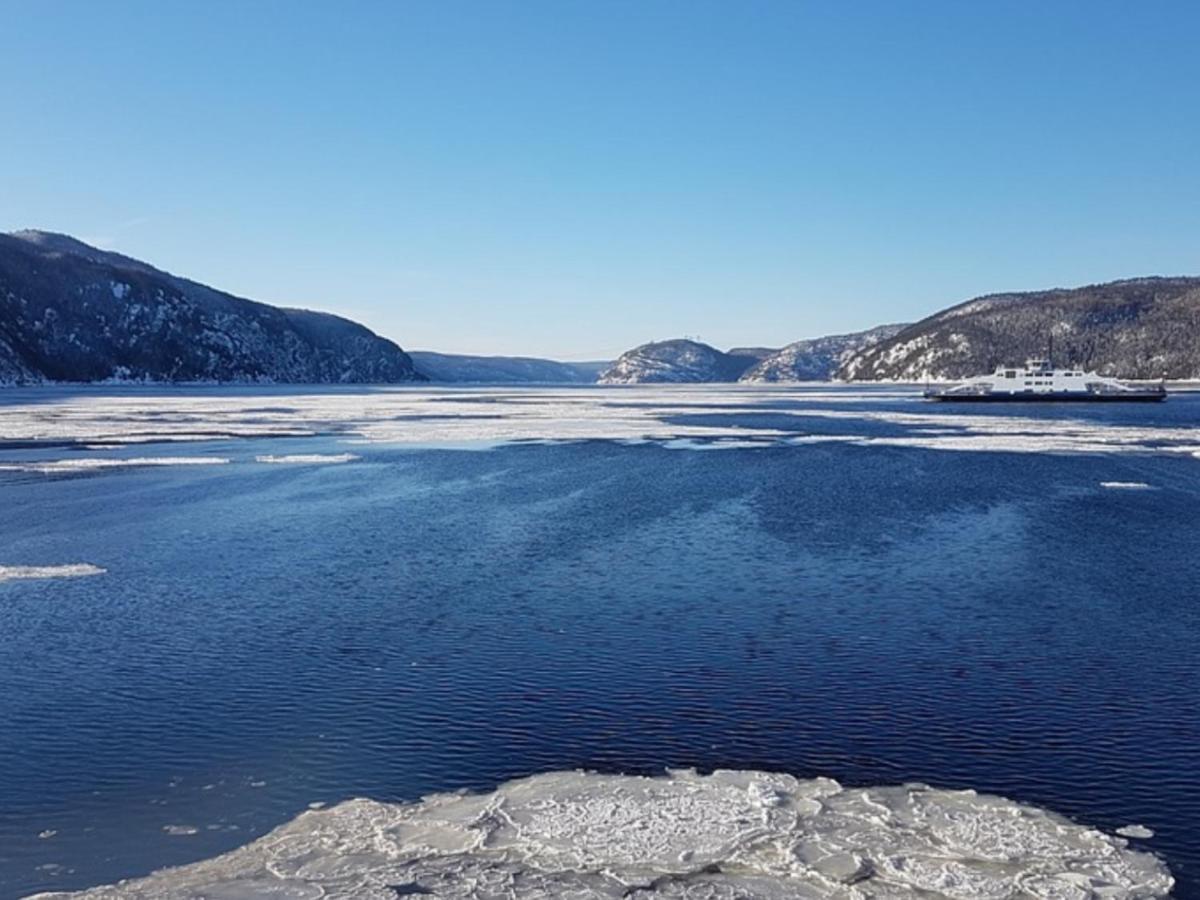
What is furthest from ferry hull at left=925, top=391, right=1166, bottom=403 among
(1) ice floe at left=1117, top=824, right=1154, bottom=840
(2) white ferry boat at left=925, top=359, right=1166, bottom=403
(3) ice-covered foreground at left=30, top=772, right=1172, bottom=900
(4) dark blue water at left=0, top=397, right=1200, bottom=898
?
(3) ice-covered foreground at left=30, top=772, right=1172, bottom=900

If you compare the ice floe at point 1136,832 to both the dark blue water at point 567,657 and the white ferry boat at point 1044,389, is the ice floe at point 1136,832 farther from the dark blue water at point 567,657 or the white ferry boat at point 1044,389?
the white ferry boat at point 1044,389

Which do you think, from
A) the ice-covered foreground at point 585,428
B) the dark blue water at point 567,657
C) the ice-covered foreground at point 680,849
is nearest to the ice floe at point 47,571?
the dark blue water at point 567,657

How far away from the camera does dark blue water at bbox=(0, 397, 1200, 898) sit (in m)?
Answer: 11.9

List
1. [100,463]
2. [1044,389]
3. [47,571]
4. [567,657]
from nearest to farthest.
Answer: [567,657]
[47,571]
[100,463]
[1044,389]

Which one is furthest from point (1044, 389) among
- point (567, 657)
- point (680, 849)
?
point (680, 849)

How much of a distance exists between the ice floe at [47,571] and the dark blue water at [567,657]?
21.9 inches

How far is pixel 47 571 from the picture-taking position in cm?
2358

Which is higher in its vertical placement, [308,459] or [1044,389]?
[1044,389]

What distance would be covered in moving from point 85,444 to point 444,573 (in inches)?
1655

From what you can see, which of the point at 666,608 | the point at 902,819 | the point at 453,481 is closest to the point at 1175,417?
the point at 453,481

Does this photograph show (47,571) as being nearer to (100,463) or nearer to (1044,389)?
(100,463)

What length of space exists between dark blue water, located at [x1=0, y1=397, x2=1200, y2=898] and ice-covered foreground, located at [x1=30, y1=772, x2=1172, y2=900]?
1.98ft

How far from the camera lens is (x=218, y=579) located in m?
23.0

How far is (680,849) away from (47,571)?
19.7 meters
